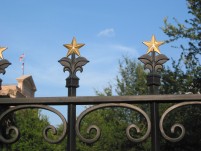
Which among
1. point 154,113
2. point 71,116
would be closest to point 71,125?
point 71,116

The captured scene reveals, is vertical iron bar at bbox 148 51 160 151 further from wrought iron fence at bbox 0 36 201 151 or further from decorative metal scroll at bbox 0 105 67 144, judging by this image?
decorative metal scroll at bbox 0 105 67 144

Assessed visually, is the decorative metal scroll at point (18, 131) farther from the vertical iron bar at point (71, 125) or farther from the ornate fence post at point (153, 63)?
the ornate fence post at point (153, 63)

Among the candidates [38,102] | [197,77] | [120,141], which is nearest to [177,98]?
[38,102]

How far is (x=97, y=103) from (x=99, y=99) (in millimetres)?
36

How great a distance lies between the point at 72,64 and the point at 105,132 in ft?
83.5

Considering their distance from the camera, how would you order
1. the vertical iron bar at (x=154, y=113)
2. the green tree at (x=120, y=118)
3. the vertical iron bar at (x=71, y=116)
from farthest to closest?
the green tree at (x=120, y=118) → the vertical iron bar at (x=71, y=116) → the vertical iron bar at (x=154, y=113)

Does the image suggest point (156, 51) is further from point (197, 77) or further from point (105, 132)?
point (105, 132)

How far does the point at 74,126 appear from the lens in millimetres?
2586

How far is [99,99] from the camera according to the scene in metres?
2.54

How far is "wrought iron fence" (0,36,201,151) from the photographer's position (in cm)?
246

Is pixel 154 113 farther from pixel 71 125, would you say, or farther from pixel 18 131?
pixel 18 131

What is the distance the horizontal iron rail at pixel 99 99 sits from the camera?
249cm

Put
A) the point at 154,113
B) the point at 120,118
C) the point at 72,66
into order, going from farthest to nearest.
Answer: the point at 120,118 < the point at 72,66 < the point at 154,113

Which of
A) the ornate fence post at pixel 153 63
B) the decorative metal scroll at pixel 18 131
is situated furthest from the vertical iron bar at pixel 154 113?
the decorative metal scroll at pixel 18 131
